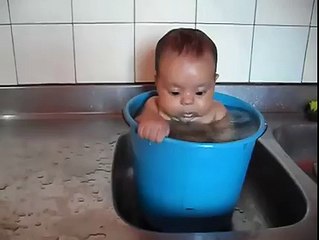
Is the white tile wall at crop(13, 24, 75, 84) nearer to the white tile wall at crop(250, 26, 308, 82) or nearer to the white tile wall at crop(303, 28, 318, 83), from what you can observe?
the white tile wall at crop(250, 26, 308, 82)

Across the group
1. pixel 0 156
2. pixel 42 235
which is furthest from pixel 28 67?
pixel 42 235

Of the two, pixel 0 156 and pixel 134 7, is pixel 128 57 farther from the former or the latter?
pixel 0 156

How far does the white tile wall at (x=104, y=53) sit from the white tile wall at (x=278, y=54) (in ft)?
0.94

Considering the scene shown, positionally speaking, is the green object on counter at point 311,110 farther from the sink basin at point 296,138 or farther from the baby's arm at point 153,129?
the baby's arm at point 153,129

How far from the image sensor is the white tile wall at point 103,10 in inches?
39.0

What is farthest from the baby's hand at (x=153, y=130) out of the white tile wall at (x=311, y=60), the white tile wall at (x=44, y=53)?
the white tile wall at (x=311, y=60)

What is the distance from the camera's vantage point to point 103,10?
3.27 ft

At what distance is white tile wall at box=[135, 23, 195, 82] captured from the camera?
1.02 meters

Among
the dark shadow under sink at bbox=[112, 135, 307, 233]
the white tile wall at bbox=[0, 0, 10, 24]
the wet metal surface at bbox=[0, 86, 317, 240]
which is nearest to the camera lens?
the wet metal surface at bbox=[0, 86, 317, 240]

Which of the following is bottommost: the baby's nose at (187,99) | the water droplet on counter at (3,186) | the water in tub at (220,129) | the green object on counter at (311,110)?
the water droplet on counter at (3,186)

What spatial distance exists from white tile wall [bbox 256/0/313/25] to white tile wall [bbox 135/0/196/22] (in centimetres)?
15

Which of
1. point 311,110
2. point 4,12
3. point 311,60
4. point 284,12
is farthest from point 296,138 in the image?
point 4,12

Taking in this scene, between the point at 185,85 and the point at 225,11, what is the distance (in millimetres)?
306

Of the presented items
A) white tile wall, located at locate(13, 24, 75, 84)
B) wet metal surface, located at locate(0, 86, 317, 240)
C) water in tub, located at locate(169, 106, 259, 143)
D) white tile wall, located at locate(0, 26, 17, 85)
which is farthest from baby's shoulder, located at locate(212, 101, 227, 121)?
white tile wall, located at locate(0, 26, 17, 85)
